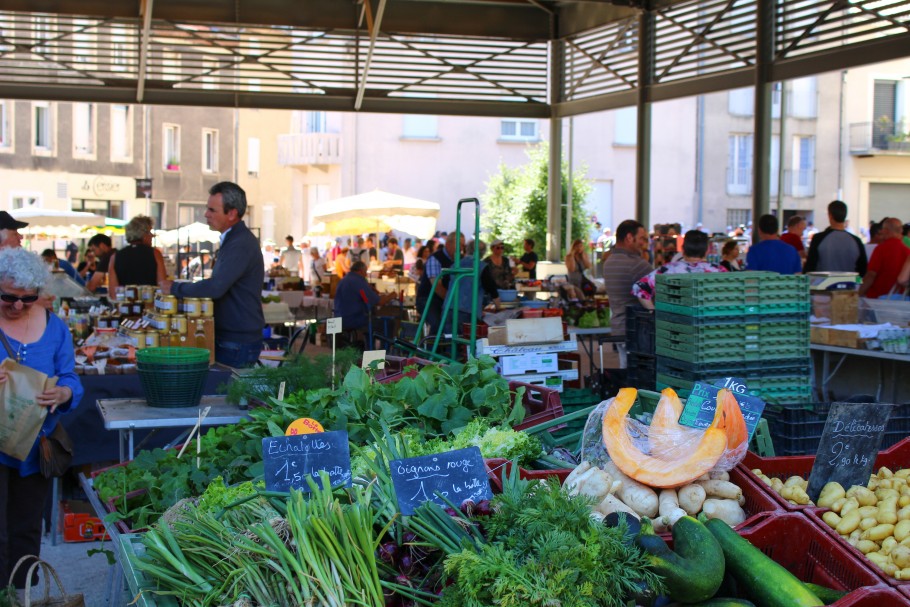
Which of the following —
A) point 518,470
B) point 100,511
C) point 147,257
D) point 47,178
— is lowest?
point 100,511

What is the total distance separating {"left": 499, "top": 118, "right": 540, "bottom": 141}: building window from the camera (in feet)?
97.4

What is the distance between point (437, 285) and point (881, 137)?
84.5ft

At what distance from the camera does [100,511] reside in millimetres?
3469

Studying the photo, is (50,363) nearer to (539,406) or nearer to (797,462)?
(539,406)

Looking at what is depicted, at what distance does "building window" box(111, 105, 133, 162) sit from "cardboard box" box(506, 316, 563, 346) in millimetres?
27115

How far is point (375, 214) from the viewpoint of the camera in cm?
1500

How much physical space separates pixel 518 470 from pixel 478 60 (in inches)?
458

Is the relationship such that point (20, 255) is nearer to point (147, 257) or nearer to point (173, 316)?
point (173, 316)

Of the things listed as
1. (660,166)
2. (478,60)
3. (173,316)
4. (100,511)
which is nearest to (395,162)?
(660,166)

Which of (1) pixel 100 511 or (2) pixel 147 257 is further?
(2) pixel 147 257

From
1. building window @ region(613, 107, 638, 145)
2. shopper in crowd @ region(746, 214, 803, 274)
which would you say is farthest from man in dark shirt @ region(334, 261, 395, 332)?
building window @ region(613, 107, 638, 145)

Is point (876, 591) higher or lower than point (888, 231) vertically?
lower

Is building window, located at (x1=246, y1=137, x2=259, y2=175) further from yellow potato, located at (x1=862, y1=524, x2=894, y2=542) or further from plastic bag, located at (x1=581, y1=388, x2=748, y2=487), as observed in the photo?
yellow potato, located at (x1=862, y1=524, x2=894, y2=542)

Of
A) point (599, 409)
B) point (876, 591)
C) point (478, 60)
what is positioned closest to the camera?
point (876, 591)
